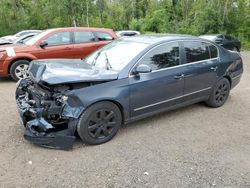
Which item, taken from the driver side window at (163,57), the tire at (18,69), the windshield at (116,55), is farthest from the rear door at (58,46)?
the driver side window at (163,57)

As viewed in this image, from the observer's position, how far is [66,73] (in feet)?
13.3

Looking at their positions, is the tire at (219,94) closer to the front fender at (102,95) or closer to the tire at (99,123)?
the front fender at (102,95)

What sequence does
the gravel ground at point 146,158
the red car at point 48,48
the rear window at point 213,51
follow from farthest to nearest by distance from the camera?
the red car at point 48,48 < the rear window at point 213,51 < the gravel ground at point 146,158

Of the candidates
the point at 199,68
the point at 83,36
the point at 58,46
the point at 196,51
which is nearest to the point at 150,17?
the point at 83,36

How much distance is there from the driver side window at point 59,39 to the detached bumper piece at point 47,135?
4598mm

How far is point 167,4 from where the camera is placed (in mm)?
30234

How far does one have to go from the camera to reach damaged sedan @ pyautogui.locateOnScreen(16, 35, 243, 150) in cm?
394

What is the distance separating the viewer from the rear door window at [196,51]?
5.11m

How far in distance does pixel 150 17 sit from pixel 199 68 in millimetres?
26892

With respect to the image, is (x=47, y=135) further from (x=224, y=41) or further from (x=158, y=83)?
(x=224, y=41)

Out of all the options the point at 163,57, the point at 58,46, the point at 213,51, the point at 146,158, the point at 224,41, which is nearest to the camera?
the point at 146,158

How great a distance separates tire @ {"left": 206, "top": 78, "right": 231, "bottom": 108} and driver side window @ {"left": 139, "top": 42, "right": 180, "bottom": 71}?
3.98ft

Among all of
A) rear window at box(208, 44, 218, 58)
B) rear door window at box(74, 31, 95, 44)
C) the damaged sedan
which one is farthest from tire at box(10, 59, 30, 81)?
rear window at box(208, 44, 218, 58)

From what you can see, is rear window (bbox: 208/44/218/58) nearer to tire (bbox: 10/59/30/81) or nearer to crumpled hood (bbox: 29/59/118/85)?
crumpled hood (bbox: 29/59/118/85)
